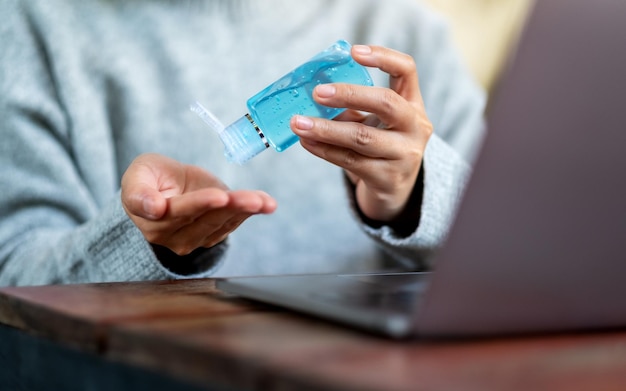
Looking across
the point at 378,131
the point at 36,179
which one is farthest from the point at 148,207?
the point at 36,179

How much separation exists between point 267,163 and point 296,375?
1.05m

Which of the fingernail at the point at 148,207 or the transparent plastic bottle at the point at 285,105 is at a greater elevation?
the transparent plastic bottle at the point at 285,105

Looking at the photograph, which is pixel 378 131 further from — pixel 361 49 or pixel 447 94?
pixel 447 94

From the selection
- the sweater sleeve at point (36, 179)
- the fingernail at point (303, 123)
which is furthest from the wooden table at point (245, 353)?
the sweater sleeve at point (36, 179)

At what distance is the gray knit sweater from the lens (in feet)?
3.67

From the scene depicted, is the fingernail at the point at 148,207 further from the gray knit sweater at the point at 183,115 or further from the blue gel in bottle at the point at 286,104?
the gray knit sweater at the point at 183,115

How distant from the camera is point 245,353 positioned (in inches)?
14.4

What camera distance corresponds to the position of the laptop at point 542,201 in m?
0.39

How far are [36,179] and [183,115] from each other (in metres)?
0.28

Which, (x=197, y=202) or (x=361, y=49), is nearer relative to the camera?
(x=197, y=202)

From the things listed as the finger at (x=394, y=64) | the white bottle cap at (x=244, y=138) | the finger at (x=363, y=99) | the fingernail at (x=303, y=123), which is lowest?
the white bottle cap at (x=244, y=138)

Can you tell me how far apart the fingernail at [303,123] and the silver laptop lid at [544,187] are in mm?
365

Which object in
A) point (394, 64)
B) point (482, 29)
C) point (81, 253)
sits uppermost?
point (482, 29)

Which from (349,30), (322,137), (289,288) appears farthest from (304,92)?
(349,30)
